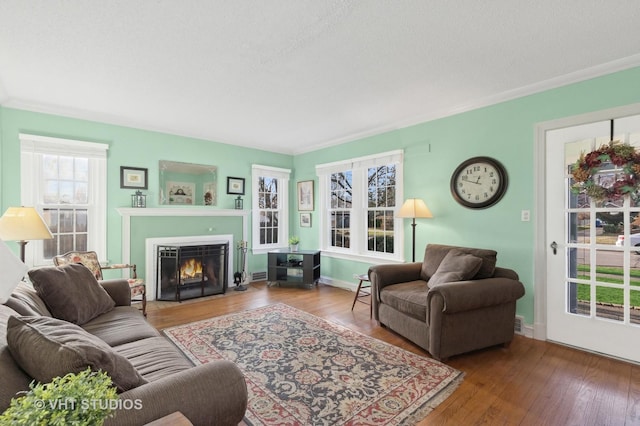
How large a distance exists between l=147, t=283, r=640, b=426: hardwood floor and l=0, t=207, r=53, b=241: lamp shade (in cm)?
147

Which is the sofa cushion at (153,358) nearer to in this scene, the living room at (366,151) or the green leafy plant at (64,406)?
the green leafy plant at (64,406)

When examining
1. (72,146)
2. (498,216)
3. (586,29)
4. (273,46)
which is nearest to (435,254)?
(498,216)

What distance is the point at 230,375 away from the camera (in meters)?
1.20

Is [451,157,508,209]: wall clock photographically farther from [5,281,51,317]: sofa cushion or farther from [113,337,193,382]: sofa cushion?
[5,281,51,317]: sofa cushion

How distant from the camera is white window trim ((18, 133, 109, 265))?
3.52 meters

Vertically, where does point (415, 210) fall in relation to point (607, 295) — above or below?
above

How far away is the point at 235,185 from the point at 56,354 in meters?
4.43

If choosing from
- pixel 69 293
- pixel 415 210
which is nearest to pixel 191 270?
pixel 69 293

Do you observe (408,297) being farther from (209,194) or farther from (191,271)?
(209,194)

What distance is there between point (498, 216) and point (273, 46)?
2.85 meters

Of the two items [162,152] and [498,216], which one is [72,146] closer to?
[162,152]

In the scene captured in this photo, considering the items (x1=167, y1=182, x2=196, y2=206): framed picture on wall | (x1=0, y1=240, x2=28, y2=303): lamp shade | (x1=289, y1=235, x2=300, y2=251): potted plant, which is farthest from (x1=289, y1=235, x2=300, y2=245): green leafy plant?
(x1=0, y1=240, x2=28, y2=303): lamp shade

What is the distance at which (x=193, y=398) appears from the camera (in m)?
1.09

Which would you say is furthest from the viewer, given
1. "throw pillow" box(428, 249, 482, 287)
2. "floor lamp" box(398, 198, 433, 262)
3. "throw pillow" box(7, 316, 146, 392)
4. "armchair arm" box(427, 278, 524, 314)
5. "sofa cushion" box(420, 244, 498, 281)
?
"floor lamp" box(398, 198, 433, 262)
